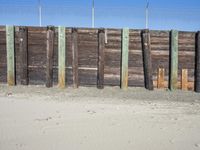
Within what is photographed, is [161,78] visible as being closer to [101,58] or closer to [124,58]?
[124,58]

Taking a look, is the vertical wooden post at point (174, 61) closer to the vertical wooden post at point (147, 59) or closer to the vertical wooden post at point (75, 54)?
the vertical wooden post at point (147, 59)

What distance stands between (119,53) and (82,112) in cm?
387

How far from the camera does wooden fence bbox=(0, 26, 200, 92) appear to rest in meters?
13.0

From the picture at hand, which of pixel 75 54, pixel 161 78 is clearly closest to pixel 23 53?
pixel 75 54

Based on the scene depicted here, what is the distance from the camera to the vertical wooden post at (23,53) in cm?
1353

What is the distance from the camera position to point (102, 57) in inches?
520

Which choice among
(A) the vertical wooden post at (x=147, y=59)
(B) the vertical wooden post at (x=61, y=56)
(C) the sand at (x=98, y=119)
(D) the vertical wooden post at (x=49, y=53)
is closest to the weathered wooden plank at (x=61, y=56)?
(B) the vertical wooden post at (x=61, y=56)

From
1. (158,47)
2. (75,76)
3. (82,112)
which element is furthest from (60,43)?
(82,112)

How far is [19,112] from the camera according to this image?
9.70 metres

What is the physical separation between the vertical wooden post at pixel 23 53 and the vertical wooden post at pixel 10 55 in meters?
0.26

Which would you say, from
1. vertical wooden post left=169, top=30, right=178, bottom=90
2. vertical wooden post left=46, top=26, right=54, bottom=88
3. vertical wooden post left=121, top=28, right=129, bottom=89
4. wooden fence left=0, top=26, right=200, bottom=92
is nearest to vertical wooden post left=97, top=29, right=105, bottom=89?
wooden fence left=0, top=26, right=200, bottom=92

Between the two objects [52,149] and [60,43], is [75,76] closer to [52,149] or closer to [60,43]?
[60,43]

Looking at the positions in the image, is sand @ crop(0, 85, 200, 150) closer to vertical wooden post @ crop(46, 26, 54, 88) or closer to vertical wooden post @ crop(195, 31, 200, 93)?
vertical wooden post @ crop(195, 31, 200, 93)

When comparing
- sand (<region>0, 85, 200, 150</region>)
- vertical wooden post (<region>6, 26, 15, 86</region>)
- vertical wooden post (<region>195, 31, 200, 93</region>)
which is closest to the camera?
sand (<region>0, 85, 200, 150</region>)
